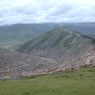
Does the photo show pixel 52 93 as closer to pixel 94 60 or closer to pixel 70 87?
pixel 70 87

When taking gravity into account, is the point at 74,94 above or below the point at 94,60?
above

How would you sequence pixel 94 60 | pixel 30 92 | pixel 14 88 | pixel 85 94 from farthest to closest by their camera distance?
pixel 94 60 → pixel 14 88 → pixel 30 92 → pixel 85 94

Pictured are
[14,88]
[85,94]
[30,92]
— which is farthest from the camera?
[14,88]

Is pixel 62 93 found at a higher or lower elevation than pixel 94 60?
higher

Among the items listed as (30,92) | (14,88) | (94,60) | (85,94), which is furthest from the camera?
(94,60)

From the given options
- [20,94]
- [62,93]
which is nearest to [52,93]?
[62,93]

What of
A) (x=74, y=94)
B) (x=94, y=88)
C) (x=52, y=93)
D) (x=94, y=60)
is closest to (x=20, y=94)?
(x=52, y=93)

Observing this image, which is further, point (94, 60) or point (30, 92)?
point (94, 60)

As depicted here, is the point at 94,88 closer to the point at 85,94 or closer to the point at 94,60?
the point at 85,94

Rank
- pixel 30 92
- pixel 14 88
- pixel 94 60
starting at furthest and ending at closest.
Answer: pixel 94 60 → pixel 14 88 → pixel 30 92
